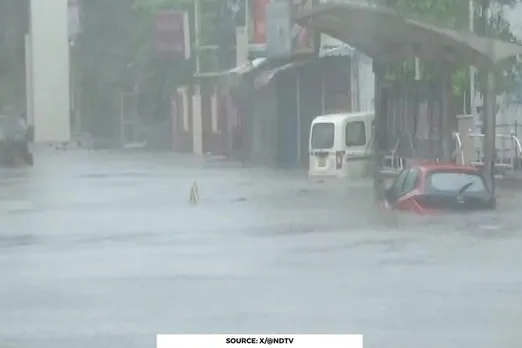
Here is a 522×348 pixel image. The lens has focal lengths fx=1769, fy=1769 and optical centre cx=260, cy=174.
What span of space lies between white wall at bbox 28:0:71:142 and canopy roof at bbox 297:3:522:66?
68.4 feet

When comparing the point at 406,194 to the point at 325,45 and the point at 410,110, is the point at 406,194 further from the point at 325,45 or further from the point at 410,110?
the point at 325,45

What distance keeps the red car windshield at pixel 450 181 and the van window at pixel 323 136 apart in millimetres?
13703

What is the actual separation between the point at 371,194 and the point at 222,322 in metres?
18.7

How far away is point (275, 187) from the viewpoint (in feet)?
121

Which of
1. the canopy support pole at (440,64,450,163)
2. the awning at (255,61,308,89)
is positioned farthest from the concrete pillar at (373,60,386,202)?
the awning at (255,61,308,89)

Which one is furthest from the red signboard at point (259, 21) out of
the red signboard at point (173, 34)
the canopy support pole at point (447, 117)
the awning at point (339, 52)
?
the canopy support pole at point (447, 117)

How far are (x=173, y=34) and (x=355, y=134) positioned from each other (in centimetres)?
2689

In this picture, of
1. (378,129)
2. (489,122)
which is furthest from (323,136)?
(489,122)

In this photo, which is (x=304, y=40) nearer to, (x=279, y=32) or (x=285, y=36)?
(x=279, y=32)

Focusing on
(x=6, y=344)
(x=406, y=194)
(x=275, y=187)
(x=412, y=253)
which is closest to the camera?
(x=6, y=344)

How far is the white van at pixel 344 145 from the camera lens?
38281mm

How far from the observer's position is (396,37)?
101 feet

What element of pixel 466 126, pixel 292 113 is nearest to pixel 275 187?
pixel 466 126

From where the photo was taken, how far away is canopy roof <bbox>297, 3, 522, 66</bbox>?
28125 millimetres
